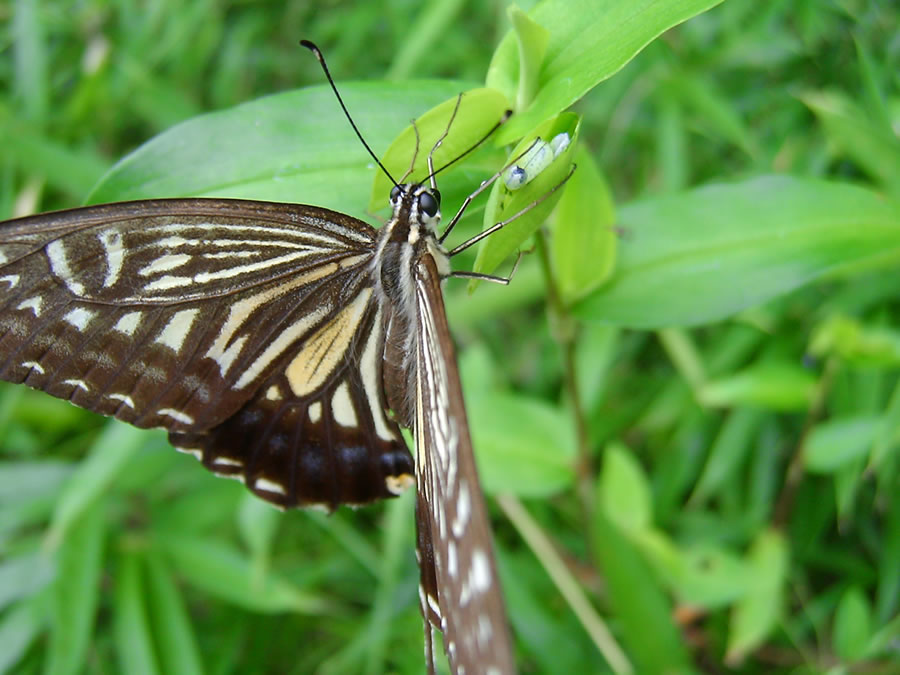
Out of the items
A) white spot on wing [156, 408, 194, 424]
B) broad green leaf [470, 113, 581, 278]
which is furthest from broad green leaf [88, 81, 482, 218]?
white spot on wing [156, 408, 194, 424]

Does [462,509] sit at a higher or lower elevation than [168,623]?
lower

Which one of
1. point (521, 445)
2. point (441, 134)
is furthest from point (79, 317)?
point (521, 445)

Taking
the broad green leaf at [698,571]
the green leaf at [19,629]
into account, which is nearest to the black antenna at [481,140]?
the broad green leaf at [698,571]

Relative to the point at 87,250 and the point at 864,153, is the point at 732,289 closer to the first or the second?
the point at 864,153

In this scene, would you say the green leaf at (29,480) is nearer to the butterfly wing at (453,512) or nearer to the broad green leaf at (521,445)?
the broad green leaf at (521,445)

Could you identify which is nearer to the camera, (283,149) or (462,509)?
(462,509)

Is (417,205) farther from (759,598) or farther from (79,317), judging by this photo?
(759,598)

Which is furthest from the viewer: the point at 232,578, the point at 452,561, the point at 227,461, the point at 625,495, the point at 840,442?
the point at 232,578

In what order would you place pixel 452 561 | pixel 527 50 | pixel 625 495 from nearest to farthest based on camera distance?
pixel 452 561 → pixel 527 50 → pixel 625 495
